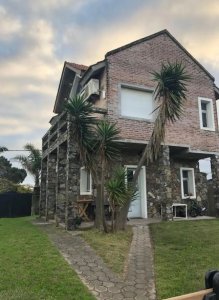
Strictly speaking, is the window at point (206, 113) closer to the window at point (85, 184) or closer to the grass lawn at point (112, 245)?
the window at point (85, 184)

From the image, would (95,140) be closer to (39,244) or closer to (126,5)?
(39,244)

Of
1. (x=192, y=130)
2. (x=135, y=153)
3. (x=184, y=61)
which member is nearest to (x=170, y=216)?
(x=135, y=153)

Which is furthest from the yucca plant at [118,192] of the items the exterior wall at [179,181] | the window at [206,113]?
the window at [206,113]

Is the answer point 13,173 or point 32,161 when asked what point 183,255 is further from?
point 13,173

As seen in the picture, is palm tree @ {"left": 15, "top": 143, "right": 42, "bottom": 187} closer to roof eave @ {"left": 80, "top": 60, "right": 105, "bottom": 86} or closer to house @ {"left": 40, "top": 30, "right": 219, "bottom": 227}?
house @ {"left": 40, "top": 30, "right": 219, "bottom": 227}

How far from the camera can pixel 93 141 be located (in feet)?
33.6

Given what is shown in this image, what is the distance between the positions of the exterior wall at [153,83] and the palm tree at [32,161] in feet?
36.8

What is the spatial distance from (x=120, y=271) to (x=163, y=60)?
1127 cm

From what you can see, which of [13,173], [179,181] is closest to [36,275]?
[179,181]

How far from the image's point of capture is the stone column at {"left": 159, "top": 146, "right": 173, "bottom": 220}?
40.1ft

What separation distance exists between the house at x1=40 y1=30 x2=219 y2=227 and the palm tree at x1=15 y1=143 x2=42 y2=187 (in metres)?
5.20

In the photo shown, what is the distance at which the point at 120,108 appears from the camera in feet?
41.3

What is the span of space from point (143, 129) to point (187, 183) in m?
5.04

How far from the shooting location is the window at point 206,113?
14.9 m
